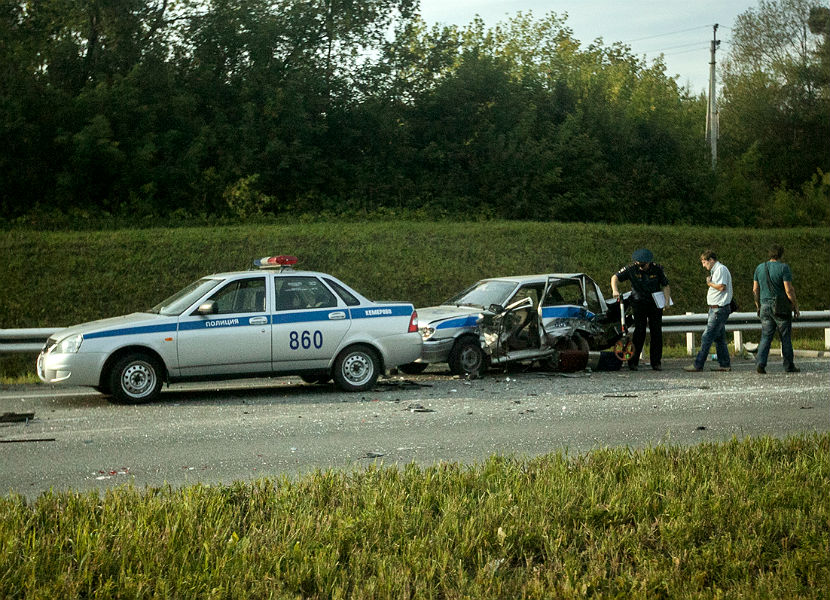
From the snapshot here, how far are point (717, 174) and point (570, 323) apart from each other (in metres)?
26.8

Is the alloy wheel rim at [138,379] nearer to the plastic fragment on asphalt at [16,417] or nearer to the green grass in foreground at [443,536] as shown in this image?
the plastic fragment on asphalt at [16,417]

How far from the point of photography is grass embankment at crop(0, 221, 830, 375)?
20.3 meters

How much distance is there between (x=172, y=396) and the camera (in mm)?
11992

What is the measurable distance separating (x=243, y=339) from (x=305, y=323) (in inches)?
33.0

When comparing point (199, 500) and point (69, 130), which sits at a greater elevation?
point (69, 130)

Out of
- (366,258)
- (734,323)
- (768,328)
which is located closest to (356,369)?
(768,328)

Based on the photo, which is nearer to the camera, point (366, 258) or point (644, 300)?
point (644, 300)

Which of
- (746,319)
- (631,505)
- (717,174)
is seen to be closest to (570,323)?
(746,319)

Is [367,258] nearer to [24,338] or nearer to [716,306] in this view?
[24,338]

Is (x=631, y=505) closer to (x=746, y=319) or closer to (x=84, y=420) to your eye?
(x=84, y=420)

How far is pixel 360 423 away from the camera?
9.52m

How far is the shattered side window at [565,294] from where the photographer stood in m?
14.9

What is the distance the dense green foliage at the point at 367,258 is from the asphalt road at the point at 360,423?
25.9 ft

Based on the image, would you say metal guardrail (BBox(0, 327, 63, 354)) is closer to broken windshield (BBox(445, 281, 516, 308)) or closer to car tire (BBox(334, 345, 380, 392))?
car tire (BBox(334, 345, 380, 392))
